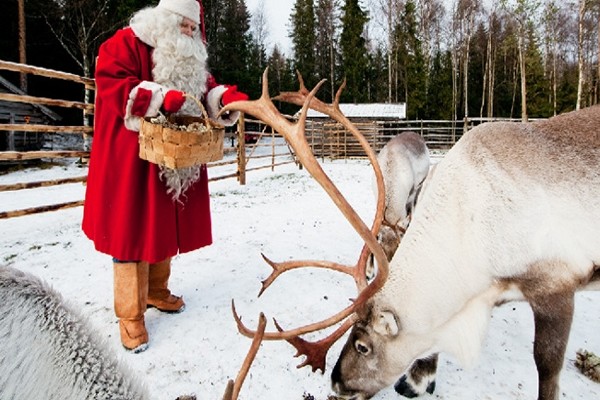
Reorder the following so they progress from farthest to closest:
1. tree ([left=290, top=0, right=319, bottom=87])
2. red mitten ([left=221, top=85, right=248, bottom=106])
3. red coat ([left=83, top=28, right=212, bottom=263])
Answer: tree ([left=290, top=0, right=319, bottom=87])
red mitten ([left=221, top=85, right=248, bottom=106])
red coat ([left=83, top=28, right=212, bottom=263])

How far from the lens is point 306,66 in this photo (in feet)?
104

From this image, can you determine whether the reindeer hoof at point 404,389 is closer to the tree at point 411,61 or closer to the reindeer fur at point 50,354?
the reindeer fur at point 50,354

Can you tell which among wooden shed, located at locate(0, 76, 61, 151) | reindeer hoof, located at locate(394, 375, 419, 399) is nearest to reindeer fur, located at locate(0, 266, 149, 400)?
reindeer hoof, located at locate(394, 375, 419, 399)

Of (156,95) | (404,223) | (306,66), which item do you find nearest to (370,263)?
(404,223)

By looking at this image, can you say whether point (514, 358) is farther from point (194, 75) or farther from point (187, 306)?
point (194, 75)

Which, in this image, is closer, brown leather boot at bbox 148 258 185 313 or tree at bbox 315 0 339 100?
brown leather boot at bbox 148 258 185 313

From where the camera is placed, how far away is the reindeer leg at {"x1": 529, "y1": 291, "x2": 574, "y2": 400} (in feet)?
5.38

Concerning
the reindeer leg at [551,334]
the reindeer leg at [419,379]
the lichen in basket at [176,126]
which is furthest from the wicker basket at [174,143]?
the reindeer leg at [551,334]

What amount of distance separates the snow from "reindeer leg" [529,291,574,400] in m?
0.39

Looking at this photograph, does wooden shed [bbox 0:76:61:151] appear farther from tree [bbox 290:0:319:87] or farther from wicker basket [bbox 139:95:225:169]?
tree [bbox 290:0:319:87]

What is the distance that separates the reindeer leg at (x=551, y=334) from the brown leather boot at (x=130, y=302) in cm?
202

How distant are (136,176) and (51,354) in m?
1.51

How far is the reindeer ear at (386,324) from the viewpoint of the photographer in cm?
170

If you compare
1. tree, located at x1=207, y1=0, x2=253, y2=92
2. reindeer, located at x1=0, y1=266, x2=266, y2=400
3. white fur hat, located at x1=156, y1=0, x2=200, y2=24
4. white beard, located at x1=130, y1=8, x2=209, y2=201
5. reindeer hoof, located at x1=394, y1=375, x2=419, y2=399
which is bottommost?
reindeer hoof, located at x1=394, y1=375, x2=419, y2=399
